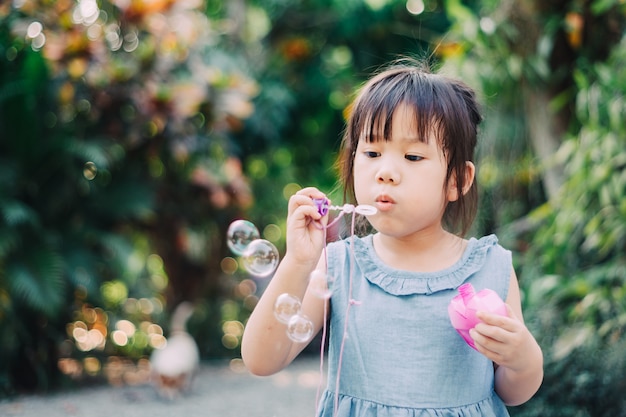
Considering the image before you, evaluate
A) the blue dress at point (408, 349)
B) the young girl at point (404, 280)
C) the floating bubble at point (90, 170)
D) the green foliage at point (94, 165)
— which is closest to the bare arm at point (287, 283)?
the young girl at point (404, 280)

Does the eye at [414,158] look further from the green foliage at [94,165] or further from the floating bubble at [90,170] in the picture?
the floating bubble at [90,170]

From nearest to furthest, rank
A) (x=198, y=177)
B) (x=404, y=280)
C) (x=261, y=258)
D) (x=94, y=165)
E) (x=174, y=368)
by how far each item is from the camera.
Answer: (x=404, y=280), (x=261, y=258), (x=174, y=368), (x=94, y=165), (x=198, y=177)

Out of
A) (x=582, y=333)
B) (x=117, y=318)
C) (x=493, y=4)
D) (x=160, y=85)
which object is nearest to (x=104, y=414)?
(x=117, y=318)

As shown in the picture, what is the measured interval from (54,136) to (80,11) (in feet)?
2.99

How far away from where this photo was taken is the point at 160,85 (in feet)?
15.7

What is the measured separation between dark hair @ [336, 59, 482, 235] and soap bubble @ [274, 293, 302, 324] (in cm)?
35

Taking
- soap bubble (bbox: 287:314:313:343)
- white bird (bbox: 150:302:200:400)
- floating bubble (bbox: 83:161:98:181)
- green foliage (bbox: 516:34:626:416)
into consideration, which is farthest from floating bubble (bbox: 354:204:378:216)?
floating bubble (bbox: 83:161:98:181)

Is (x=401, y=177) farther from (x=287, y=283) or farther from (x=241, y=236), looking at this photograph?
(x=241, y=236)

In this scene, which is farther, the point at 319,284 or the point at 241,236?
the point at 241,236

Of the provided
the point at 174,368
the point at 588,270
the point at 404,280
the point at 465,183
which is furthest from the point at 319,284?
the point at 174,368

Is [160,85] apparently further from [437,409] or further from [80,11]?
[437,409]

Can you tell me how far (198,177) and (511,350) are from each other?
3.87m

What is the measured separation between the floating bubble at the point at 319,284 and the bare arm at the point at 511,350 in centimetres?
34

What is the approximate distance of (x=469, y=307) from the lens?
1.35 m
